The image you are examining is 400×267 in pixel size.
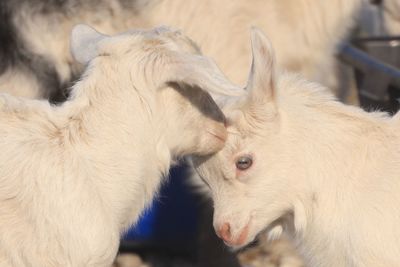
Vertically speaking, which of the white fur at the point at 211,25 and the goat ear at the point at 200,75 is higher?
the goat ear at the point at 200,75

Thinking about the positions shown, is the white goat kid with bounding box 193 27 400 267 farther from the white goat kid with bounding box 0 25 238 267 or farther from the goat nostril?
the white goat kid with bounding box 0 25 238 267

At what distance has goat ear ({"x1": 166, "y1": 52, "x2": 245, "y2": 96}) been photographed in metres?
4.36

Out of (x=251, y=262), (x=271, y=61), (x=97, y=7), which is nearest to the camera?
(x=271, y=61)

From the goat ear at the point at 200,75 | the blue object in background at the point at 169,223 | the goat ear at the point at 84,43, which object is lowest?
the blue object in background at the point at 169,223

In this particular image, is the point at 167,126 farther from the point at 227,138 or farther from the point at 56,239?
the point at 56,239

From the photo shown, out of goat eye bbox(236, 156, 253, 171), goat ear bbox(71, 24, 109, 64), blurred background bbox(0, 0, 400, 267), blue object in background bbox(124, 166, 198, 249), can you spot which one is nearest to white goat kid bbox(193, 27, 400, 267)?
goat eye bbox(236, 156, 253, 171)

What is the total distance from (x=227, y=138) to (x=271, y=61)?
0.43 meters

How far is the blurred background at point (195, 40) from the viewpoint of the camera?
5961 mm

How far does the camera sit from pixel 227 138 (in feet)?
15.4

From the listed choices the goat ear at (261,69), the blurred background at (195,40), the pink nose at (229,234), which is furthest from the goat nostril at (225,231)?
the blurred background at (195,40)

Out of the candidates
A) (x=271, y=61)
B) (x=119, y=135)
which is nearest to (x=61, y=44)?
(x=119, y=135)

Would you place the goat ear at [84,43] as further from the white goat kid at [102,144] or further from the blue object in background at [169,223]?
the blue object in background at [169,223]

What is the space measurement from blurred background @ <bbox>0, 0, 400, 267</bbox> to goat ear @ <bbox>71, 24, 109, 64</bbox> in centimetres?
80

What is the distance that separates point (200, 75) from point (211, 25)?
5.63 ft
